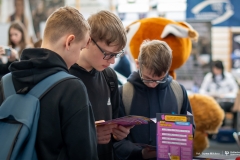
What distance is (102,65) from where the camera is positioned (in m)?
1.62

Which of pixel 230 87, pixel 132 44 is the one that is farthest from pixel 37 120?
pixel 230 87

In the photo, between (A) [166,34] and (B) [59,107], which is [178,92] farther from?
(B) [59,107]

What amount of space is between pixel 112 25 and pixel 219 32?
292 inches

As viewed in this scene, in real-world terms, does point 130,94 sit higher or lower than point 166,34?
lower

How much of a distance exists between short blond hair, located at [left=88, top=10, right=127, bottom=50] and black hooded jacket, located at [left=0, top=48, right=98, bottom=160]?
356 mm

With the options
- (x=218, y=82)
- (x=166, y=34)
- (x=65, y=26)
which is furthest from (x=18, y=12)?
(x=65, y=26)

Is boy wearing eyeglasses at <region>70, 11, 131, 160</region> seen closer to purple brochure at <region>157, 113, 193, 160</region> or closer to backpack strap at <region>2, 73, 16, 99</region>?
purple brochure at <region>157, 113, 193, 160</region>

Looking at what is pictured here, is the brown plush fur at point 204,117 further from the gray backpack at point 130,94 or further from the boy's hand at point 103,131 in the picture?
the boy's hand at point 103,131

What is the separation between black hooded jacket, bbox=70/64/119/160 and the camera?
1.70 meters

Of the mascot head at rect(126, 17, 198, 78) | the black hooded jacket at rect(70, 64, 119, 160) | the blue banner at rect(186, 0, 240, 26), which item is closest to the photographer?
the black hooded jacket at rect(70, 64, 119, 160)

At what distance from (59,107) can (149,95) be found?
0.80 meters

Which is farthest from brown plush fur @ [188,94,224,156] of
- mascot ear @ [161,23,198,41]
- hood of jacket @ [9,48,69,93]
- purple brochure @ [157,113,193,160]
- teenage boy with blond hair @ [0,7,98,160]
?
hood of jacket @ [9,48,69,93]

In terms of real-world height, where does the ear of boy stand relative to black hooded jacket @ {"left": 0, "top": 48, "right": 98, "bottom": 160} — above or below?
above

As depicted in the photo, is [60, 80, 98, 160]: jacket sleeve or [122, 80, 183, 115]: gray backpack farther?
[122, 80, 183, 115]: gray backpack
